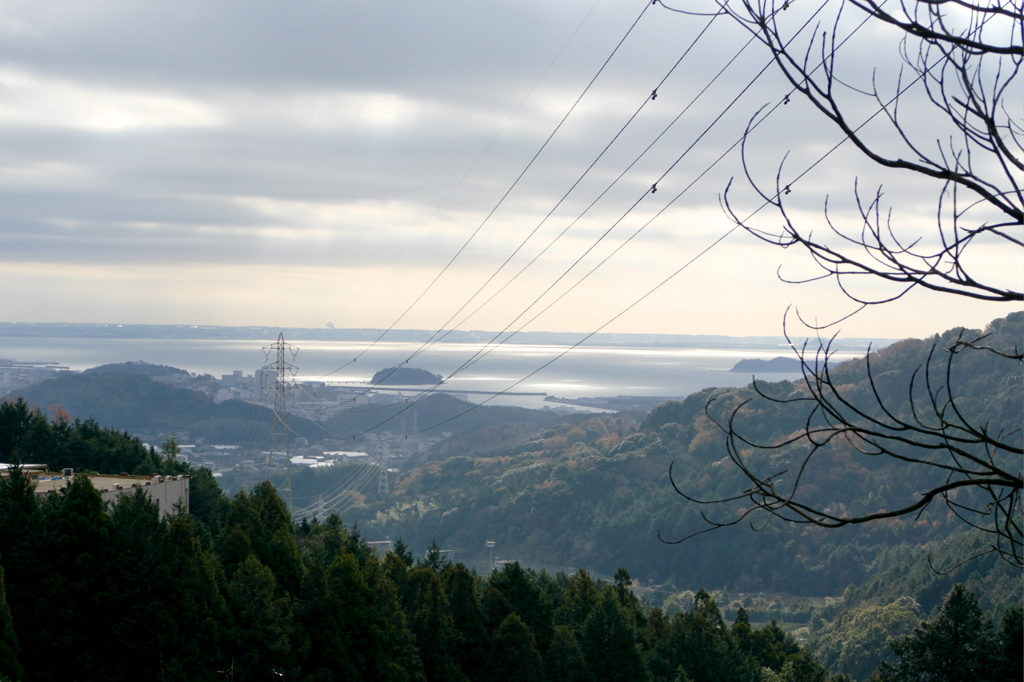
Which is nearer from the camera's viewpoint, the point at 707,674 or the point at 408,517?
the point at 707,674

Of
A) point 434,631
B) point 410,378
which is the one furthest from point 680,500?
point 410,378

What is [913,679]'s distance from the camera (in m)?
20.3

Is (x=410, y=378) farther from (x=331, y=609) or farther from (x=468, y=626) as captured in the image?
(x=331, y=609)

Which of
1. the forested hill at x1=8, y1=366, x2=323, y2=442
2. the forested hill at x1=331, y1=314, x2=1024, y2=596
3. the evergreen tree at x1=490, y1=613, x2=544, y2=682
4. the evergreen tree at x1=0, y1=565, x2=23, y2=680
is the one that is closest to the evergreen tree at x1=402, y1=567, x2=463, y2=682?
the evergreen tree at x1=490, y1=613, x2=544, y2=682

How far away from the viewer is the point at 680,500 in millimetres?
89438

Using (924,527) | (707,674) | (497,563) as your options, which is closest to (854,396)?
(924,527)

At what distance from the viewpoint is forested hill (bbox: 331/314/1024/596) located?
7962 cm

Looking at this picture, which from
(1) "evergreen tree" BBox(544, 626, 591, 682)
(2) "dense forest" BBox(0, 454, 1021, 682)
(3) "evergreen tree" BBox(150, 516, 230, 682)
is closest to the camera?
(2) "dense forest" BBox(0, 454, 1021, 682)

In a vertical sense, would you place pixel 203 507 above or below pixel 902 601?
above

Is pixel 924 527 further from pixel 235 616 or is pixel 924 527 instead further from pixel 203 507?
pixel 235 616

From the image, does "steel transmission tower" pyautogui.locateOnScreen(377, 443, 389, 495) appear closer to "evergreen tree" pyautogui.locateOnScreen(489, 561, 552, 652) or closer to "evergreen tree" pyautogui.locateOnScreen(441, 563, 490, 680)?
"evergreen tree" pyautogui.locateOnScreen(489, 561, 552, 652)

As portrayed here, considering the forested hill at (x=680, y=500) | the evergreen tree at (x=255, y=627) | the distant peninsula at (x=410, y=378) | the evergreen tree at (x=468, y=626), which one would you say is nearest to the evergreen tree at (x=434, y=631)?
the evergreen tree at (x=468, y=626)

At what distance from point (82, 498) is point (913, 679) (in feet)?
59.0

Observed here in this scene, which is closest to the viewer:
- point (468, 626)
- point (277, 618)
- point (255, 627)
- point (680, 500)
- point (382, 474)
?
point (255, 627)
